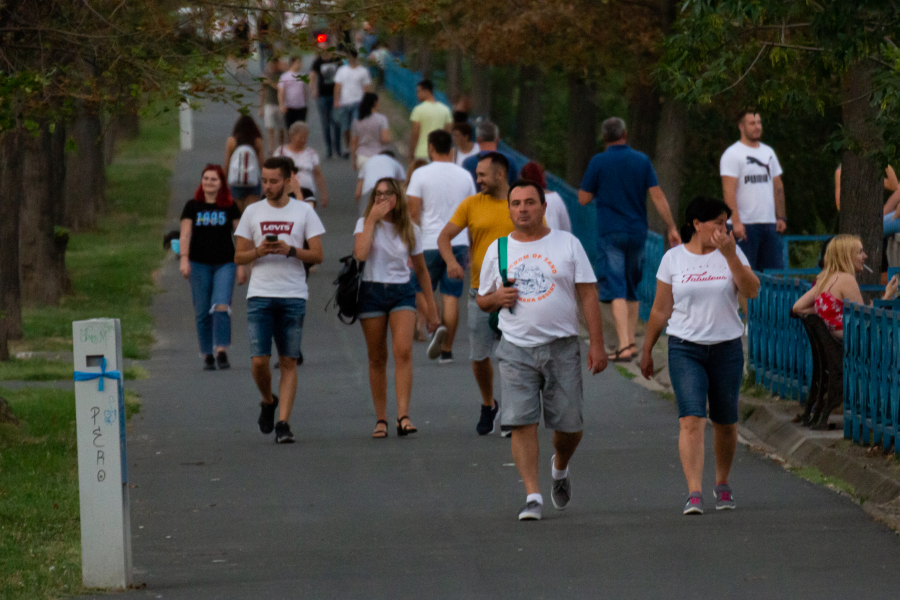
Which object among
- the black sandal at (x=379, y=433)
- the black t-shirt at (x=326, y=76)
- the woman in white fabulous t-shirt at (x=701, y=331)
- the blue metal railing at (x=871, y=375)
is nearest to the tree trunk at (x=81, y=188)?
the black t-shirt at (x=326, y=76)

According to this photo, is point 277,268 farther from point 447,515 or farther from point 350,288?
point 447,515

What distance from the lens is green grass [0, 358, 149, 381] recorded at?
12750 millimetres

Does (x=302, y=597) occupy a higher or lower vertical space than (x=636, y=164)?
lower

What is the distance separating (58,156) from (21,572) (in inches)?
596

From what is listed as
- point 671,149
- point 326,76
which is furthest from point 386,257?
point 326,76

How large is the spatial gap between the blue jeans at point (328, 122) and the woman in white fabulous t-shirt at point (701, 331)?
22228 millimetres

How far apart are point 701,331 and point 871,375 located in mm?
1564

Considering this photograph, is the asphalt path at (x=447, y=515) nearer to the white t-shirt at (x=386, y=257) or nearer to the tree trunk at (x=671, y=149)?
the white t-shirt at (x=386, y=257)

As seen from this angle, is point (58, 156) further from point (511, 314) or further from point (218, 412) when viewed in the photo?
point (511, 314)

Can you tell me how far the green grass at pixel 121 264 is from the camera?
1538 cm

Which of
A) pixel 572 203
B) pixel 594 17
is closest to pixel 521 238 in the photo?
pixel 594 17

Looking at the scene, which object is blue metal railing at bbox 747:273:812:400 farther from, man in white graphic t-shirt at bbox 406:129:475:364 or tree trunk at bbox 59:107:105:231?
tree trunk at bbox 59:107:105:231

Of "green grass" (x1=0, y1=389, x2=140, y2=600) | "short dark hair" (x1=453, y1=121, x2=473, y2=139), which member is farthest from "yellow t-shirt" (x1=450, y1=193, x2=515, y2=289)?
"short dark hair" (x1=453, y1=121, x2=473, y2=139)

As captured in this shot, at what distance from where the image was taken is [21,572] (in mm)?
6621
